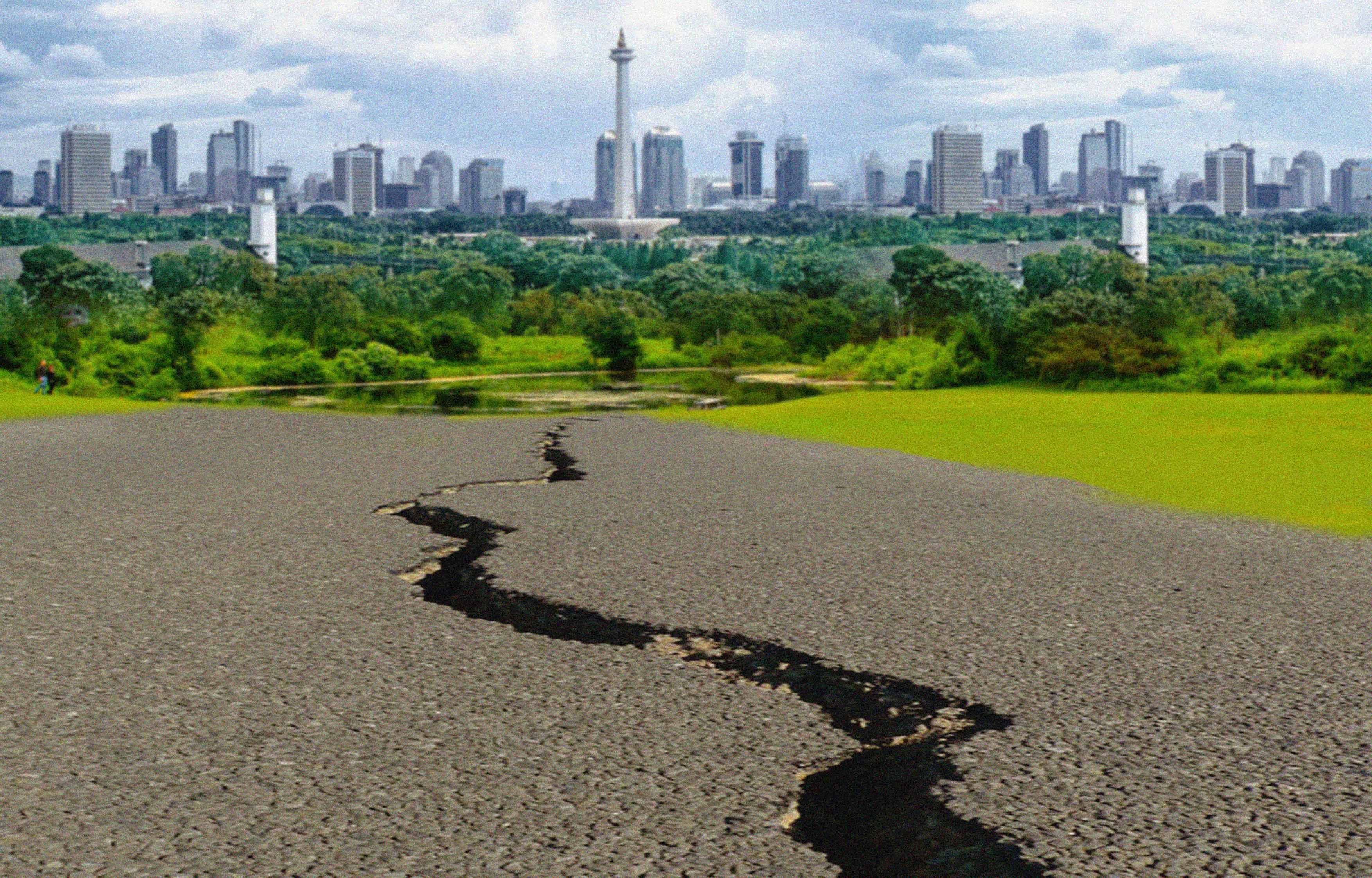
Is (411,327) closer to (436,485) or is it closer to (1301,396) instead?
(1301,396)

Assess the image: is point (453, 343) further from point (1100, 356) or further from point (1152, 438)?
point (1152, 438)

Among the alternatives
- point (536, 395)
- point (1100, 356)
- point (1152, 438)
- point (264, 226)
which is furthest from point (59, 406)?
point (264, 226)

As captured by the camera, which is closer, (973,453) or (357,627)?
(357,627)

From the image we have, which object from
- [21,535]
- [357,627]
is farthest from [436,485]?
[357,627]

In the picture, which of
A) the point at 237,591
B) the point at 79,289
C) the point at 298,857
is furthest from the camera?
the point at 79,289

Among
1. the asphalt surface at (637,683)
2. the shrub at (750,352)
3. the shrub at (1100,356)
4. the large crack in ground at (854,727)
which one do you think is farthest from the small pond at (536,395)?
the large crack in ground at (854,727)

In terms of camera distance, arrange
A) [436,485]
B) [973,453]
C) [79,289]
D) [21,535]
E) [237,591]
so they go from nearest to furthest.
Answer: [237,591] → [21,535] → [436,485] → [973,453] → [79,289]

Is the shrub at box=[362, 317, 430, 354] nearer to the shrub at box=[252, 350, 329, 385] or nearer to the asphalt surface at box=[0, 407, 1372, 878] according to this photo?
the shrub at box=[252, 350, 329, 385]
